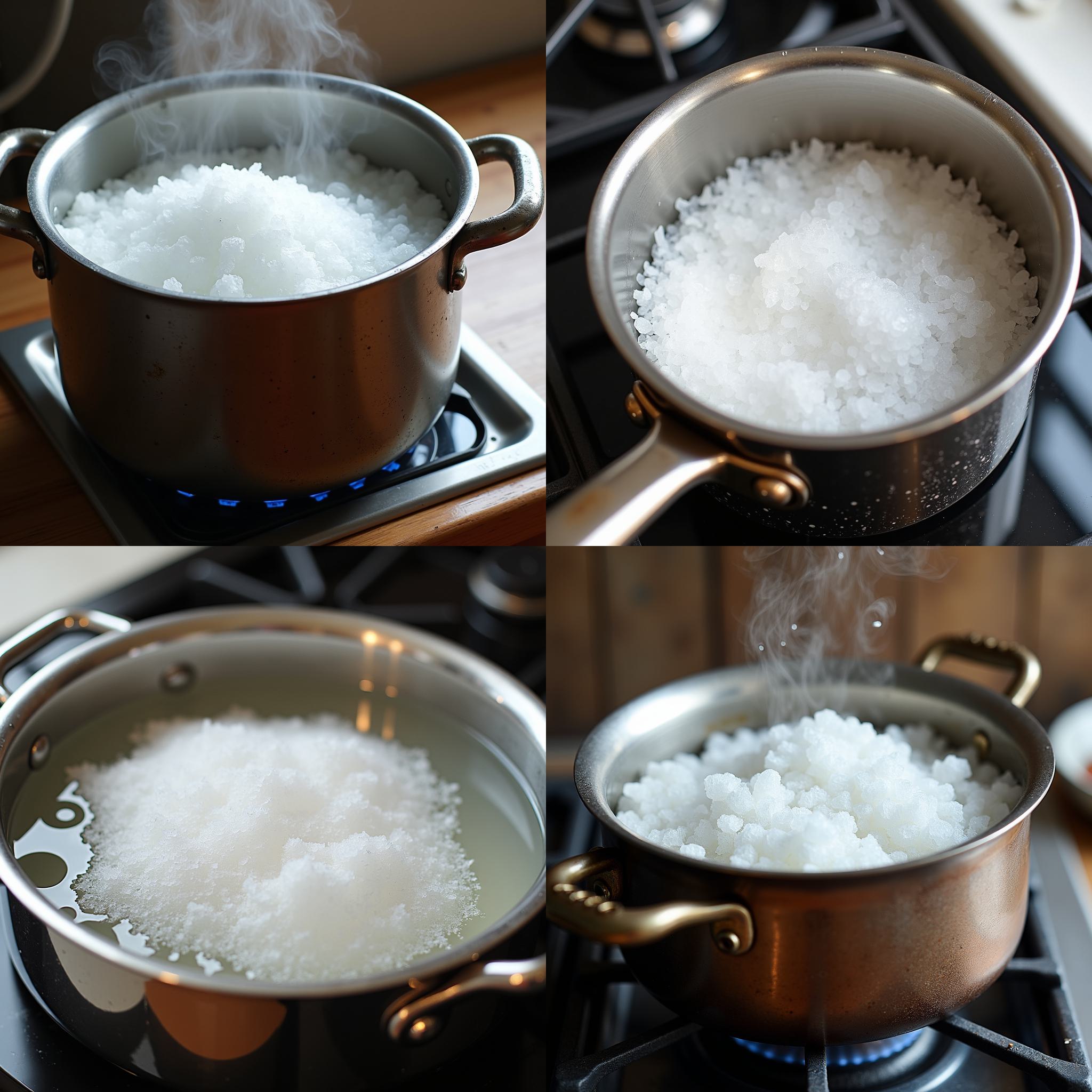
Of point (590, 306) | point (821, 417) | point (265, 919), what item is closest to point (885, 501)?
point (821, 417)

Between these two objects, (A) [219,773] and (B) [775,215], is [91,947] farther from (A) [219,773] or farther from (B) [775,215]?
(B) [775,215]

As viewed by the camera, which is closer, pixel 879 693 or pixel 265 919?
pixel 265 919

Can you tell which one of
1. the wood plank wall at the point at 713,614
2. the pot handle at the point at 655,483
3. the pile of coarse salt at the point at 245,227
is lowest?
the wood plank wall at the point at 713,614

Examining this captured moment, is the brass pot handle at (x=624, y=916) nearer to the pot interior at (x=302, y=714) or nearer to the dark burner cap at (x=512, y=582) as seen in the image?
the pot interior at (x=302, y=714)

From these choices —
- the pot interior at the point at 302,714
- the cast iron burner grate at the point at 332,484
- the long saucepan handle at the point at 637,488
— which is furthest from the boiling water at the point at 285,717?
the long saucepan handle at the point at 637,488

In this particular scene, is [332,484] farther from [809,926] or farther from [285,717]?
[809,926]

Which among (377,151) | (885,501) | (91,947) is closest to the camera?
(91,947)
